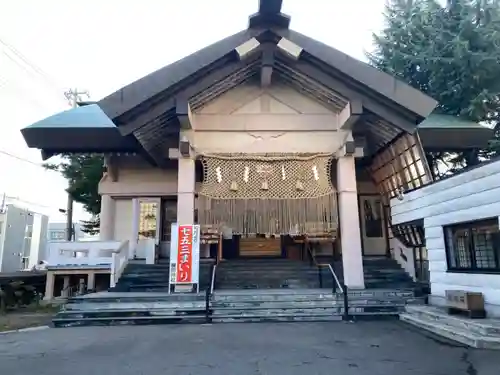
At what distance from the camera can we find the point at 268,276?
995 cm

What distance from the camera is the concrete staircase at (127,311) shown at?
7152 mm

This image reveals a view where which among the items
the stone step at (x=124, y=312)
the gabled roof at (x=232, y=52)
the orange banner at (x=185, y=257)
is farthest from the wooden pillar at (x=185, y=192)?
the stone step at (x=124, y=312)

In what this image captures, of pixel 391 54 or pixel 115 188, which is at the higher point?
pixel 391 54

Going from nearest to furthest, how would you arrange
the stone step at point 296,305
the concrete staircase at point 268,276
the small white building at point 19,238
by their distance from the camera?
the stone step at point 296,305 → the concrete staircase at point 268,276 → the small white building at point 19,238

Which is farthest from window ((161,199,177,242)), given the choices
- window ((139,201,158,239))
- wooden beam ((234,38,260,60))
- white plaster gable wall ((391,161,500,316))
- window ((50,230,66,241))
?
window ((50,230,66,241))

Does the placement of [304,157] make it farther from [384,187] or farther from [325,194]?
[384,187]

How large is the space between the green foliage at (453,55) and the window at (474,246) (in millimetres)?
7251

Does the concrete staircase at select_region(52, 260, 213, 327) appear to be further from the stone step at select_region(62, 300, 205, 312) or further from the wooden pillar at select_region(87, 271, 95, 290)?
the wooden pillar at select_region(87, 271, 95, 290)

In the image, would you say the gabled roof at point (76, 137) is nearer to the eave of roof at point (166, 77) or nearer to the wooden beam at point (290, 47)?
the eave of roof at point (166, 77)

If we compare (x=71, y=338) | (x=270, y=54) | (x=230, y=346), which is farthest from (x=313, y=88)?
(x=71, y=338)

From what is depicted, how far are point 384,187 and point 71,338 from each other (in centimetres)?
902

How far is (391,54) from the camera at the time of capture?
579 inches

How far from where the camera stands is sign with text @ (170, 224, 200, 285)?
8.16 meters

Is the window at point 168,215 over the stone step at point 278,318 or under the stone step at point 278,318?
over
